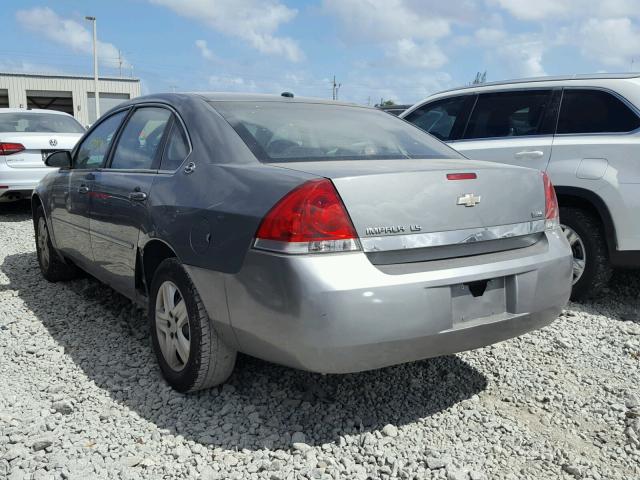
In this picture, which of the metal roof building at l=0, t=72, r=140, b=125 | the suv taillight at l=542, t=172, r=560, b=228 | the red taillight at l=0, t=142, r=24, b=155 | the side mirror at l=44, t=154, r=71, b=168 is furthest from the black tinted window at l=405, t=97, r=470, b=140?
the metal roof building at l=0, t=72, r=140, b=125

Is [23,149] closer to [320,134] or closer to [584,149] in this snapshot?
[320,134]

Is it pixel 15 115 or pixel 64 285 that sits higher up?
pixel 15 115

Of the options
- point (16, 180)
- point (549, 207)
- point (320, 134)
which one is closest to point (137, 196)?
point (320, 134)

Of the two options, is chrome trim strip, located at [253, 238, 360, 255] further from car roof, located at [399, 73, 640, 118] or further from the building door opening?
the building door opening

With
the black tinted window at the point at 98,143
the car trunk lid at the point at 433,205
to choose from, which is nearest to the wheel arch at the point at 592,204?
the car trunk lid at the point at 433,205

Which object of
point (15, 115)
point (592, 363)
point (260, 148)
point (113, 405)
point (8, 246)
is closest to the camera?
point (260, 148)

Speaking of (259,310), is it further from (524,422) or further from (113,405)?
(524,422)

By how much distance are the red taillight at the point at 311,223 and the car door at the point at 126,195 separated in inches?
41.9

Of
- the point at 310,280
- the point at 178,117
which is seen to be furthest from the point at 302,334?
the point at 178,117

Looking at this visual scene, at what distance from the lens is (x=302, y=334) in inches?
89.4

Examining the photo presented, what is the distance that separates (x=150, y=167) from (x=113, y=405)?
1.28 metres

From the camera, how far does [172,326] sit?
3.02 m

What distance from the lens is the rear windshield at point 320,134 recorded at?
2.85 m

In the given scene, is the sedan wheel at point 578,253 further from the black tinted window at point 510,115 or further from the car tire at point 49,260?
the car tire at point 49,260
